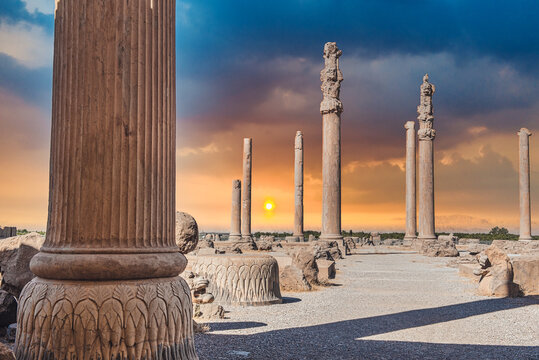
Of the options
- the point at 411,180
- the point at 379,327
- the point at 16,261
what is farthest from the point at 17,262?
the point at 411,180

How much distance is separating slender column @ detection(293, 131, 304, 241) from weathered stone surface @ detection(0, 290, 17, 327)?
29.9 meters

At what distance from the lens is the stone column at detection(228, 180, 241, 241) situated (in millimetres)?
Answer: 35781

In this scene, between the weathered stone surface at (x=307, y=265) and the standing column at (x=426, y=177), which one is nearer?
the weathered stone surface at (x=307, y=265)

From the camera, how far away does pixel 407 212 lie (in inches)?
1511

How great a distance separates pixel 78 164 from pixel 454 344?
18.4ft

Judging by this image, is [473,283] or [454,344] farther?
[473,283]

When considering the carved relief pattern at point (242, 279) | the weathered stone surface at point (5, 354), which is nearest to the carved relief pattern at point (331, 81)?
the carved relief pattern at point (242, 279)

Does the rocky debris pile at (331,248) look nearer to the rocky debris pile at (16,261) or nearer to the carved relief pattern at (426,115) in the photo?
the carved relief pattern at (426,115)

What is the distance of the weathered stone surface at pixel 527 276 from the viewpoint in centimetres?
1288

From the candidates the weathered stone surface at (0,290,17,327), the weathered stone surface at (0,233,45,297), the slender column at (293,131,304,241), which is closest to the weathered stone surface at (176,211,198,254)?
the weathered stone surface at (0,233,45,297)

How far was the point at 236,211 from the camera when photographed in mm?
35875

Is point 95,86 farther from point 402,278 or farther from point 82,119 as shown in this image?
point 402,278

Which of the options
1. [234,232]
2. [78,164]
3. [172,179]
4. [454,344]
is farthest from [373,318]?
[234,232]

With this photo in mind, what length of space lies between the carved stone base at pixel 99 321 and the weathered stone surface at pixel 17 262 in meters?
4.06
